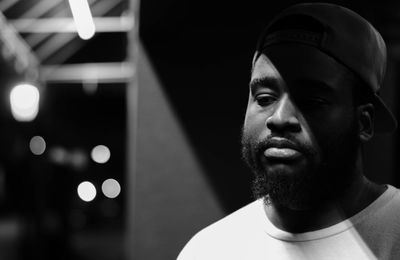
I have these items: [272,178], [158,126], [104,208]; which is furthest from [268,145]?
[104,208]

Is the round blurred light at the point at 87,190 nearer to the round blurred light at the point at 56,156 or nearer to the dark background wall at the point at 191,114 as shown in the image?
the round blurred light at the point at 56,156

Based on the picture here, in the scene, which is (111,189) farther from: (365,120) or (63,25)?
(365,120)

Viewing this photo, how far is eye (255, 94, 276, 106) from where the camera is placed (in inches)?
58.9

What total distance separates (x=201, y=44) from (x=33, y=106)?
5.68 metres

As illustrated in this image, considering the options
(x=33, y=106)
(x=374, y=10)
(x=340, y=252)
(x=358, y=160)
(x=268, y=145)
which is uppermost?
(x=33, y=106)

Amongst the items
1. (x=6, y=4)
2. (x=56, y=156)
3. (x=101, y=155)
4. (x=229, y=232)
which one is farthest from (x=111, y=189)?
(x=229, y=232)

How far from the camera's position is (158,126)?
246cm

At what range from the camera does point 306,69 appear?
4.80ft

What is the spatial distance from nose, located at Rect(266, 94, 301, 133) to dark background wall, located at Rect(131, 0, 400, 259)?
956 millimetres

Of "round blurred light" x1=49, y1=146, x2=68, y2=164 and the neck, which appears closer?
the neck

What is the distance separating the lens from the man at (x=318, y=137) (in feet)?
4.73

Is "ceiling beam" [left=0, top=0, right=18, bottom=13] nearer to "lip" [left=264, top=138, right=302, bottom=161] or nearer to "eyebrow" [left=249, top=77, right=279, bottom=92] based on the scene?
"eyebrow" [left=249, top=77, right=279, bottom=92]

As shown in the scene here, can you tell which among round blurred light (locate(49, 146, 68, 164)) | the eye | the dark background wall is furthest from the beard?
round blurred light (locate(49, 146, 68, 164))

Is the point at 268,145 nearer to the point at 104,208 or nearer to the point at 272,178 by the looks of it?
the point at 272,178
